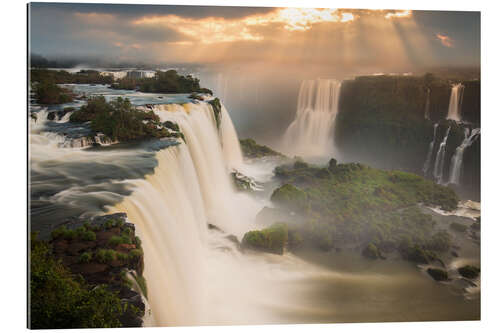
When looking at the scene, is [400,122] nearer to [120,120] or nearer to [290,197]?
[290,197]

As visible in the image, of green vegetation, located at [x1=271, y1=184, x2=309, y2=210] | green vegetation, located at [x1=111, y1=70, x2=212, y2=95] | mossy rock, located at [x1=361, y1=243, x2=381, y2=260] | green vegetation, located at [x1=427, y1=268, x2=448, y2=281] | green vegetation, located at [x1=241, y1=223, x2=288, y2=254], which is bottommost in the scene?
green vegetation, located at [x1=427, y1=268, x2=448, y2=281]

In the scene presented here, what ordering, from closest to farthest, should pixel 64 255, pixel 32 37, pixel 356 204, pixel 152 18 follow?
pixel 64 255, pixel 32 37, pixel 152 18, pixel 356 204

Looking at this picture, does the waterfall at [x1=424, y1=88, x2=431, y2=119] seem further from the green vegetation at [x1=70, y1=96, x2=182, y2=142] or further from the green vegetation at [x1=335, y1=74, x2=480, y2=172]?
the green vegetation at [x1=70, y1=96, x2=182, y2=142]

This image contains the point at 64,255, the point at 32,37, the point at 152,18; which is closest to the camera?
the point at 64,255

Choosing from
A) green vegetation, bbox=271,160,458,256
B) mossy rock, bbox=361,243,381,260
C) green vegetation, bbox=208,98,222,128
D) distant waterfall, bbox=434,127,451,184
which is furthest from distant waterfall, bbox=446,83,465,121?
green vegetation, bbox=208,98,222,128

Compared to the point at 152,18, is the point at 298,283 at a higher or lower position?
lower

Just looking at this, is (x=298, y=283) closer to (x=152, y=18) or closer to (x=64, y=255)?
(x=64, y=255)

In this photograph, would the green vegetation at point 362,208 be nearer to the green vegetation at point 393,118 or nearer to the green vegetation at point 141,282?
the green vegetation at point 393,118

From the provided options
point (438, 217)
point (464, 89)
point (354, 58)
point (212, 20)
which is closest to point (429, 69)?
point (464, 89)
